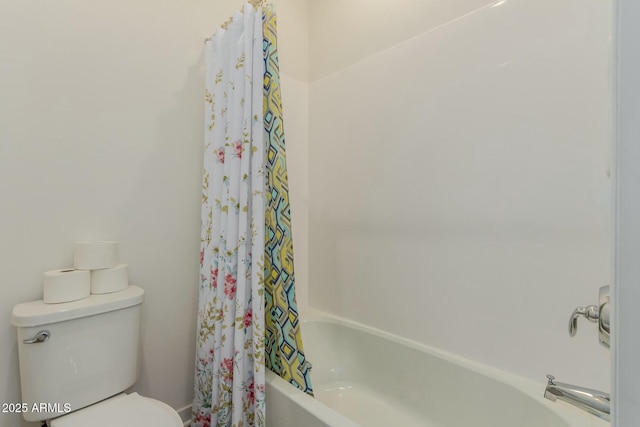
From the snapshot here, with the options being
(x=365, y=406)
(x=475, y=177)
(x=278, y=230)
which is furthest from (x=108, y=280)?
(x=475, y=177)

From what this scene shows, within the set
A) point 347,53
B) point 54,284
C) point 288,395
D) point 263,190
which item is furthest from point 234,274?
point 347,53

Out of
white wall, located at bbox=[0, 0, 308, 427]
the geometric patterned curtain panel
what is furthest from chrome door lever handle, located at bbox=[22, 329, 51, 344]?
the geometric patterned curtain panel

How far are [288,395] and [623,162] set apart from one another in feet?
3.95

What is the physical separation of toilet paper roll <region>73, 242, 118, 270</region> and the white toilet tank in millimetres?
125

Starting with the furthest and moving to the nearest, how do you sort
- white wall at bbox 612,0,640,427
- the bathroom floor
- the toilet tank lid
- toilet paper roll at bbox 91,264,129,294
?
1. the bathroom floor
2. toilet paper roll at bbox 91,264,129,294
3. the toilet tank lid
4. white wall at bbox 612,0,640,427

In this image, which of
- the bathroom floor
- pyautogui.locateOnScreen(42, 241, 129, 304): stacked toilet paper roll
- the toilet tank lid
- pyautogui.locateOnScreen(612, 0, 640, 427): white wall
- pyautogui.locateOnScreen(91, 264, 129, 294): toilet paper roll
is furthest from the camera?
the bathroom floor

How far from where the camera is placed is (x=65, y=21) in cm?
123

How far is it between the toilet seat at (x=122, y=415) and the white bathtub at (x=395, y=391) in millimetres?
384

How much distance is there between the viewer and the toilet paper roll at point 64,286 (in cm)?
110

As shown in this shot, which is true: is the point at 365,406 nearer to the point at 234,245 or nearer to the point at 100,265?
the point at 234,245

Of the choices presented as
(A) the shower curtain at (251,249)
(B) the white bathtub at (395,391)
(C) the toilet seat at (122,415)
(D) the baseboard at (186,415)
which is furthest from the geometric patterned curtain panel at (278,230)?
(D) the baseboard at (186,415)

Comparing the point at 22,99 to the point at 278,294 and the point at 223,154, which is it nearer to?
the point at 223,154

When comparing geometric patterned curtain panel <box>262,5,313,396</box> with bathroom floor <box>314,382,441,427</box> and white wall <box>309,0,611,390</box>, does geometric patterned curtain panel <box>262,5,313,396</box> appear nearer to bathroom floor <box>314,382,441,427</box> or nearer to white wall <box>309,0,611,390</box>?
bathroom floor <box>314,382,441,427</box>

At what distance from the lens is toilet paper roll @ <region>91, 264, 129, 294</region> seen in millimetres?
1205
